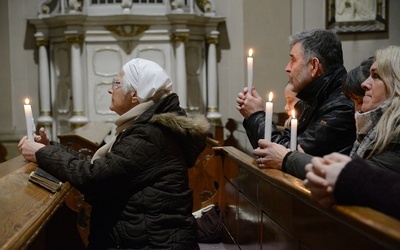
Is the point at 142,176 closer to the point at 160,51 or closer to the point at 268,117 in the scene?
the point at 268,117

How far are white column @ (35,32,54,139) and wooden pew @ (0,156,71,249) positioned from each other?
4.96 metres

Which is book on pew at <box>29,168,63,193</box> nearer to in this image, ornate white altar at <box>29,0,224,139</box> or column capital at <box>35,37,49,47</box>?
ornate white altar at <box>29,0,224,139</box>

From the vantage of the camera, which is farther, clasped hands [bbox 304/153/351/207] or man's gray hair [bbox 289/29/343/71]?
man's gray hair [bbox 289/29/343/71]

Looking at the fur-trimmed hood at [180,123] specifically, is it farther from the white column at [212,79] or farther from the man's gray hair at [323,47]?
the white column at [212,79]

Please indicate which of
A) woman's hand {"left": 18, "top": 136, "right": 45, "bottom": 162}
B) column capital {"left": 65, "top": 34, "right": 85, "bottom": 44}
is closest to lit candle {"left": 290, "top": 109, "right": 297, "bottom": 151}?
woman's hand {"left": 18, "top": 136, "right": 45, "bottom": 162}

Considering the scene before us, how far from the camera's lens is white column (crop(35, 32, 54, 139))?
307 inches

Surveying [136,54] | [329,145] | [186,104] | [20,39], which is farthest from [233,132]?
[329,145]

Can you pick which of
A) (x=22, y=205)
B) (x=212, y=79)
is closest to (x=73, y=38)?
(x=212, y=79)

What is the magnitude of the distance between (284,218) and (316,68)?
0.96 metres

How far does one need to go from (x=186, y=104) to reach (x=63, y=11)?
84.0 inches

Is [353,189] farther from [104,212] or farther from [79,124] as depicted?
[79,124]

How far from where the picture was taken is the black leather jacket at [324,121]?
8.74 ft

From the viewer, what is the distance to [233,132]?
8.04m

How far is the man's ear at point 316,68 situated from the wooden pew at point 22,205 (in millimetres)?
1418
